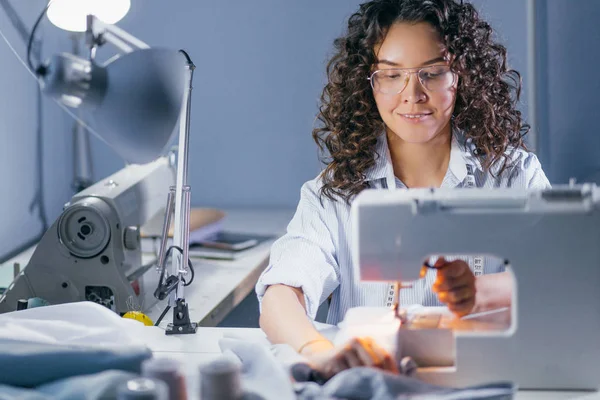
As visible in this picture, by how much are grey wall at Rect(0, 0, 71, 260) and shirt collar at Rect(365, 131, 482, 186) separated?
4.89ft

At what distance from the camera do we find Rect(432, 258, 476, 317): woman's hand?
1.33 metres

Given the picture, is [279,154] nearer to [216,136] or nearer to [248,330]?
[216,136]

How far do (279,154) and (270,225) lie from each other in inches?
18.6

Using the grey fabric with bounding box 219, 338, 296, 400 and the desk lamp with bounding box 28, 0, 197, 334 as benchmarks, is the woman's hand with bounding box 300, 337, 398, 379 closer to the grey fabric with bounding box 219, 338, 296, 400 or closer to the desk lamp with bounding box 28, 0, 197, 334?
the grey fabric with bounding box 219, 338, 296, 400

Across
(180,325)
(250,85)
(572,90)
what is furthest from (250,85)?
(180,325)

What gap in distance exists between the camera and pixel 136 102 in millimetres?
1645

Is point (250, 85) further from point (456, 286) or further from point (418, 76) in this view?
point (456, 286)

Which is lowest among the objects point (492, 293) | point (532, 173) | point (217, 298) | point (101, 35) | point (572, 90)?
point (217, 298)

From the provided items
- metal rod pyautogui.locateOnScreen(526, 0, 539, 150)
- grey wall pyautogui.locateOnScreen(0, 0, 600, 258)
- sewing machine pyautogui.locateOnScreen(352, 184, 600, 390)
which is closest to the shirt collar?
sewing machine pyautogui.locateOnScreen(352, 184, 600, 390)

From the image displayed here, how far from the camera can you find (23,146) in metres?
2.97

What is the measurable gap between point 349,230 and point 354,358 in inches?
26.8

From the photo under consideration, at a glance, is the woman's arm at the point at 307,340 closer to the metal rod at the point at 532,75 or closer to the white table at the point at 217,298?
the white table at the point at 217,298

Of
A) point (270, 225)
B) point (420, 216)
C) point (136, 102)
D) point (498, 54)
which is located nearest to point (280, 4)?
point (270, 225)

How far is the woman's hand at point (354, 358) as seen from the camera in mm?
1182
